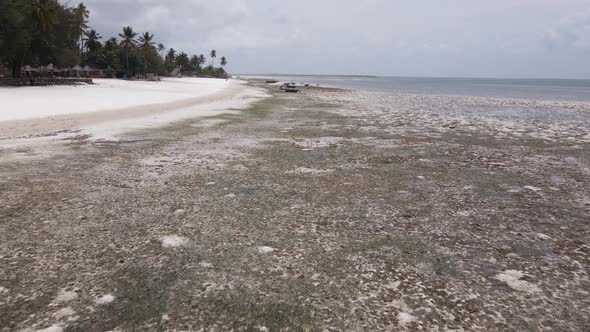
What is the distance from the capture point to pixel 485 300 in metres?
4.10

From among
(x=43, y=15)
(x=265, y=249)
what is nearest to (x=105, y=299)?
(x=265, y=249)

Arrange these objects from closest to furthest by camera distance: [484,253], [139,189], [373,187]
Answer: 1. [484,253]
2. [139,189]
3. [373,187]

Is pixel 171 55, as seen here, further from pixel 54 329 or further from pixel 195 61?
pixel 54 329

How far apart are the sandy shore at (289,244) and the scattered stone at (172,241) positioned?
0.10 ft

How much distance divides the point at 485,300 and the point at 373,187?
14.8ft

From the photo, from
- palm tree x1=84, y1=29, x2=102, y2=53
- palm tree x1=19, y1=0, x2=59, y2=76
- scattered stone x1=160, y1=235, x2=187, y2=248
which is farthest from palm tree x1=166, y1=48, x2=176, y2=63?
scattered stone x1=160, y1=235, x2=187, y2=248

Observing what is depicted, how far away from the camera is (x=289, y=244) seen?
214 inches

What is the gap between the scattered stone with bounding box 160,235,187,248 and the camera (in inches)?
209

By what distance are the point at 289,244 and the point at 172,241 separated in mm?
1681

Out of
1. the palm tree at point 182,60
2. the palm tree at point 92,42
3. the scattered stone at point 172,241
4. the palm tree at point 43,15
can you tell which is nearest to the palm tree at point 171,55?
the palm tree at point 182,60

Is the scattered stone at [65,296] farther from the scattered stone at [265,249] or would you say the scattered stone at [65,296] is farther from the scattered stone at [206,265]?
the scattered stone at [265,249]

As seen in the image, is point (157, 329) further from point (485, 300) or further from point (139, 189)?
point (139, 189)

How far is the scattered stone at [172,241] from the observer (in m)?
5.30

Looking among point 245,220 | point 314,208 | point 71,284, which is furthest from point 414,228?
point 71,284
